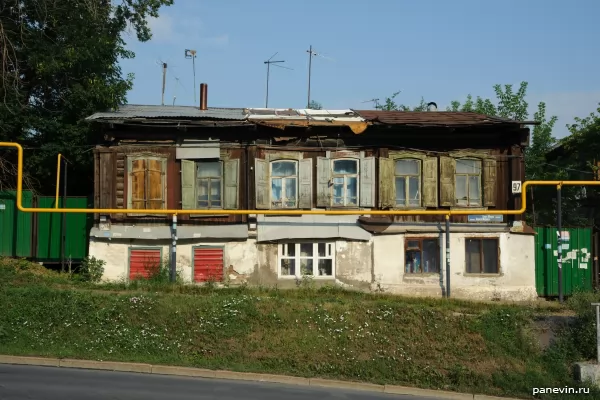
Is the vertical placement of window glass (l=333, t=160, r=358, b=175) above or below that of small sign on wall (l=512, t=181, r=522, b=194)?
above

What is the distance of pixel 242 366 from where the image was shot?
14031 millimetres

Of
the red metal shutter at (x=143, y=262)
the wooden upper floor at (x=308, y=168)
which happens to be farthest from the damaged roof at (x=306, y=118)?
the red metal shutter at (x=143, y=262)

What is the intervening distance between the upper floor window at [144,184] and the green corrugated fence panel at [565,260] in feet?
41.9

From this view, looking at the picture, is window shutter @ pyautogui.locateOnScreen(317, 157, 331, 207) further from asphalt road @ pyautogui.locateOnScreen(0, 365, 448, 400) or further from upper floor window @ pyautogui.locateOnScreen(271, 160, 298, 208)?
asphalt road @ pyautogui.locateOnScreen(0, 365, 448, 400)

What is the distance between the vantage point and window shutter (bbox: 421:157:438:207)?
2112 cm

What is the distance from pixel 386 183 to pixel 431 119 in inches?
108

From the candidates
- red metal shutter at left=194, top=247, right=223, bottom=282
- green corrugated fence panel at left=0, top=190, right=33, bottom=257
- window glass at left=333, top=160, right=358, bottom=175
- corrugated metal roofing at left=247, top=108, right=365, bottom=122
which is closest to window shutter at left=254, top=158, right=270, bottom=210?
corrugated metal roofing at left=247, top=108, right=365, bottom=122

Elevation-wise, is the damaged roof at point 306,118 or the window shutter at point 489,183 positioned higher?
the damaged roof at point 306,118

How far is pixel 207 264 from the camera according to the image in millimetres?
20734

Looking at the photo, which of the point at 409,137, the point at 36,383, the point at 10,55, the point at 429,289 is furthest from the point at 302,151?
the point at 36,383

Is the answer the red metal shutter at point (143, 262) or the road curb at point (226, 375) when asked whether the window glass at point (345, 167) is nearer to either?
the red metal shutter at point (143, 262)

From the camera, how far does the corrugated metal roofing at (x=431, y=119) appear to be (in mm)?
20625

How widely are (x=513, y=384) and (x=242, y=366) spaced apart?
5.93 metres

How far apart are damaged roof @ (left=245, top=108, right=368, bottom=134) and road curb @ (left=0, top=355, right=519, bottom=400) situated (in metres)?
9.29
